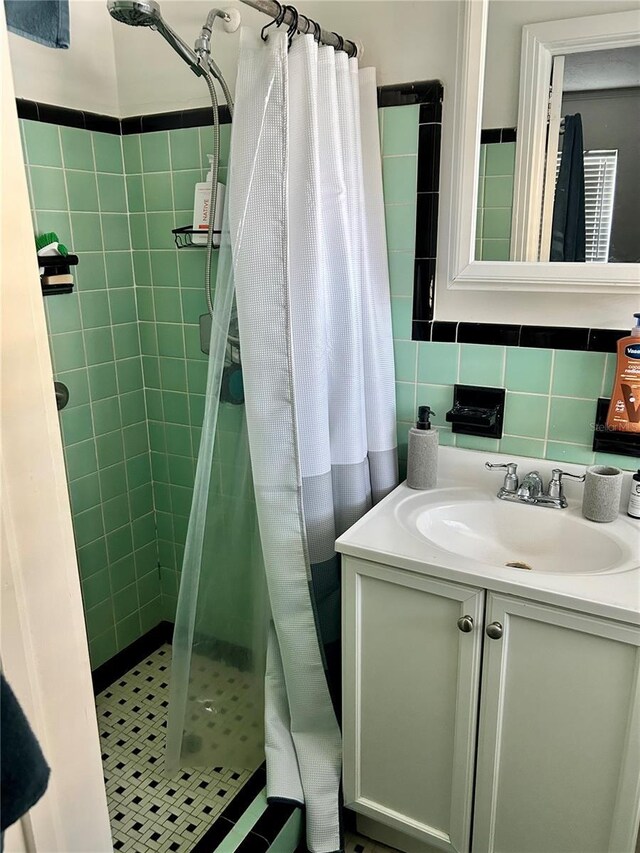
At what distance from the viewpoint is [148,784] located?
5.79 ft

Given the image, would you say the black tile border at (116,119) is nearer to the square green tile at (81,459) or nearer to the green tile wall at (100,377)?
the green tile wall at (100,377)

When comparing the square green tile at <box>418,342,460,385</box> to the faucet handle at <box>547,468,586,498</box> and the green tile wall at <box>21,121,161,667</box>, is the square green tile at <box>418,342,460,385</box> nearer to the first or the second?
the faucet handle at <box>547,468,586,498</box>

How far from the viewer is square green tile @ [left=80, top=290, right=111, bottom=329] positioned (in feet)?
6.30

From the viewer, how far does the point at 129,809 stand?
1685 mm

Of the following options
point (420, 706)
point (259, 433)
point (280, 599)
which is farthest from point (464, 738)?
point (259, 433)

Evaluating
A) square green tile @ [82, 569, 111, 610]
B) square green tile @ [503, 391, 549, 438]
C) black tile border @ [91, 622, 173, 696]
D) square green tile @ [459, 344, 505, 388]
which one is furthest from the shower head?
black tile border @ [91, 622, 173, 696]

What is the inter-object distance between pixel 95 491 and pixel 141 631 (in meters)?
0.58

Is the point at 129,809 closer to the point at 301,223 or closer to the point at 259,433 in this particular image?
the point at 259,433

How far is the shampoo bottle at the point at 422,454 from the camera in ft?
5.19

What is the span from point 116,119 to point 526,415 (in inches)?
57.9

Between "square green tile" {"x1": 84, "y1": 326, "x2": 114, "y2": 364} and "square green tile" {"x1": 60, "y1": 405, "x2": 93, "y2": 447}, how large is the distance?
152 millimetres

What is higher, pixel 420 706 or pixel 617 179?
pixel 617 179

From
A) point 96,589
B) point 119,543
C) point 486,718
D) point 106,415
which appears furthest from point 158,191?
point 486,718

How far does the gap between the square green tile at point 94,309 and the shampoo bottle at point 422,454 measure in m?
1.02
